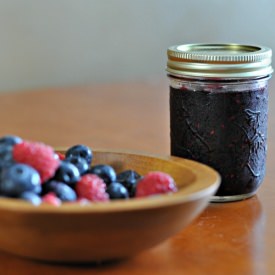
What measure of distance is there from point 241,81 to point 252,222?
199 mm

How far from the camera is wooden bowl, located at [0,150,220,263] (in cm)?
69

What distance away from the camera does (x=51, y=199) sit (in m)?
0.73

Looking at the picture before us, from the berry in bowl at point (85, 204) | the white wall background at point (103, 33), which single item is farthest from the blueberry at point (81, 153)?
the white wall background at point (103, 33)

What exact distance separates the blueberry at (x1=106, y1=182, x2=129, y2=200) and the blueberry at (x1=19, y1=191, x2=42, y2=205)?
102 millimetres

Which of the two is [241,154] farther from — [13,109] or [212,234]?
[13,109]

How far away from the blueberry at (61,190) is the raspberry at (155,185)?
80mm

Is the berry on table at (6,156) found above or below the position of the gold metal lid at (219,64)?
below

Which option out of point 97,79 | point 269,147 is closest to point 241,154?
point 269,147

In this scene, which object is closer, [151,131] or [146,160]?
[146,160]

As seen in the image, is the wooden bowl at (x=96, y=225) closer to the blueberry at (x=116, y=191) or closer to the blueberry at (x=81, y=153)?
the blueberry at (x=116, y=191)

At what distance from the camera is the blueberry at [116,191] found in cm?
82

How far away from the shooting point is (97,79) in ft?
10.5

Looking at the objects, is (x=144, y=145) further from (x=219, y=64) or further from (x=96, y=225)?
(x=96, y=225)

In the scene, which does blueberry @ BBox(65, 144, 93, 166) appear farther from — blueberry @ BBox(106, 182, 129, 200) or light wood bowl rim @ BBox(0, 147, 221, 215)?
light wood bowl rim @ BBox(0, 147, 221, 215)
